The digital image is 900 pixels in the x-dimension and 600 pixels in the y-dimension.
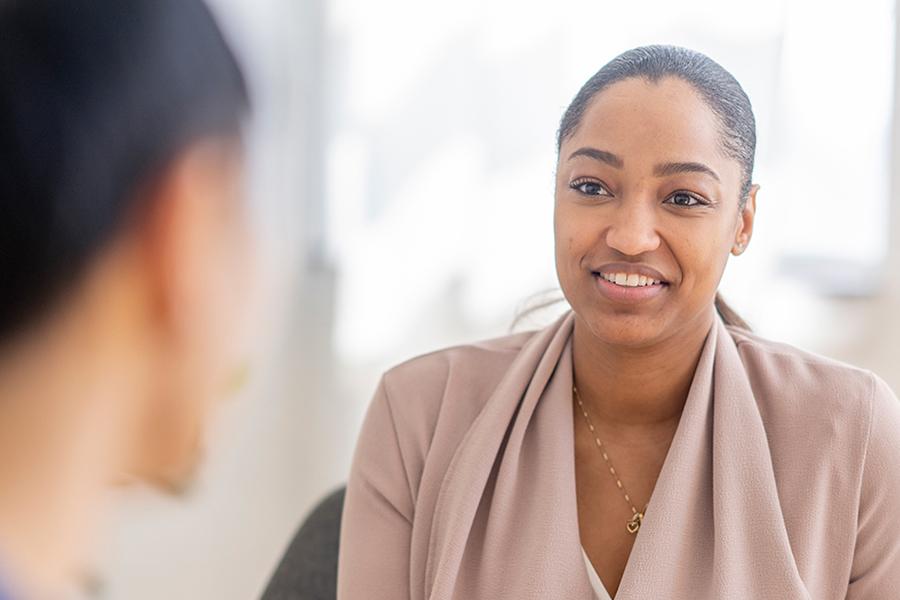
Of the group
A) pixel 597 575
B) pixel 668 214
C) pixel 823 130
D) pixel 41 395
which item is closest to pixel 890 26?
pixel 823 130

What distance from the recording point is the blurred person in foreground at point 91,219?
35.4 inches

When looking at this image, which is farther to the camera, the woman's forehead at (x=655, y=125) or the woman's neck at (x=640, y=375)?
the woman's neck at (x=640, y=375)

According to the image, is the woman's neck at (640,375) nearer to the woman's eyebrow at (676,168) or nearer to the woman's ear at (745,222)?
the woman's ear at (745,222)

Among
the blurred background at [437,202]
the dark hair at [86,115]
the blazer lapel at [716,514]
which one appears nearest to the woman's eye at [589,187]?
the blazer lapel at [716,514]

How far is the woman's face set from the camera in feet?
4.24

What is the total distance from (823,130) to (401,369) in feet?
3.61

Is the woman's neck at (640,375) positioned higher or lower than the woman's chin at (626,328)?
lower

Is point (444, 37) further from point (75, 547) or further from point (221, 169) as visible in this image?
point (221, 169)

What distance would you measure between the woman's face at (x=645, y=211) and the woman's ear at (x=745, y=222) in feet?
0.13

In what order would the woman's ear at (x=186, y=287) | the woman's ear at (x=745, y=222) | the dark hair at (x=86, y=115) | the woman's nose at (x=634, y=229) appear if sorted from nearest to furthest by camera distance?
1. the dark hair at (x=86, y=115)
2. the woman's ear at (x=186, y=287)
3. the woman's nose at (x=634, y=229)
4. the woman's ear at (x=745, y=222)

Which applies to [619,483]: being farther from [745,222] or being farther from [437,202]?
[437,202]

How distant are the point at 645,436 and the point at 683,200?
297 mm

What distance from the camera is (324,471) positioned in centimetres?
260

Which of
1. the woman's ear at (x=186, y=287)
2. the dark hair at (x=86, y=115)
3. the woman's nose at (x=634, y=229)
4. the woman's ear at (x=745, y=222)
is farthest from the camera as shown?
the woman's ear at (x=745, y=222)
